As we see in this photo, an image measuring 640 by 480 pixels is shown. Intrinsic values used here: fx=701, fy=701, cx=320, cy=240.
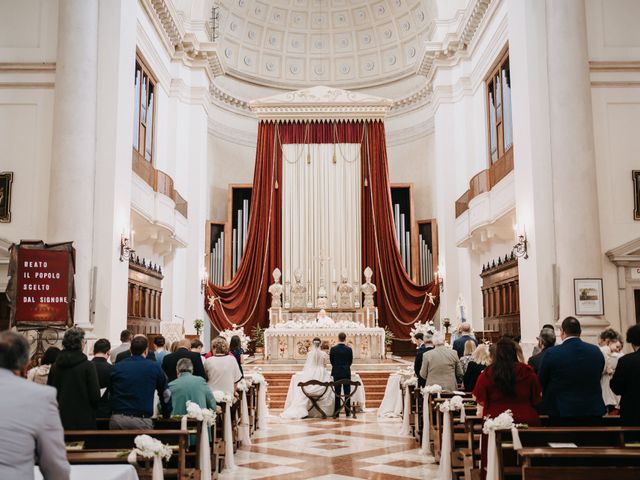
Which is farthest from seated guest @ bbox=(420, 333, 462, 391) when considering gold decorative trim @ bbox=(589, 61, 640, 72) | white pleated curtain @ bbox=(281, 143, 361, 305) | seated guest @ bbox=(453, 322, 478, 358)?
white pleated curtain @ bbox=(281, 143, 361, 305)

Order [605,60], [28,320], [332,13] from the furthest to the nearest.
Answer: [332,13] < [605,60] < [28,320]

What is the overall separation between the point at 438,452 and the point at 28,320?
5.61m

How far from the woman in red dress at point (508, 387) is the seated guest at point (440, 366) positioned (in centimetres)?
316

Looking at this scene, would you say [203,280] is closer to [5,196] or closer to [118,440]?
[5,196]

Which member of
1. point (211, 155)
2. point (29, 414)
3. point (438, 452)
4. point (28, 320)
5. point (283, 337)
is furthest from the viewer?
point (211, 155)

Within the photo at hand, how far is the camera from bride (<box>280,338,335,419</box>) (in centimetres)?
1250

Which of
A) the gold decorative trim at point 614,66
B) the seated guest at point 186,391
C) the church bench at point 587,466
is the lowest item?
the church bench at point 587,466

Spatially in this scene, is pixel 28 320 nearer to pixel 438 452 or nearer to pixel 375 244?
pixel 438 452

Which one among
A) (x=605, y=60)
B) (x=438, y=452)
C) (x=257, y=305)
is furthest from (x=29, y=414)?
(x=257, y=305)

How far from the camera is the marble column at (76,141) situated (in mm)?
→ 11078

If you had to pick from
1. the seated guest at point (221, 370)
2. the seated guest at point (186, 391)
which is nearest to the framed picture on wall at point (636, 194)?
the seated guest at point (221, 370)

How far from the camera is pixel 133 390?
231 inches

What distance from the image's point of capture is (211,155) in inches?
925

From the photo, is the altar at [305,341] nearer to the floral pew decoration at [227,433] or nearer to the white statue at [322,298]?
the white statue at [322,298]
